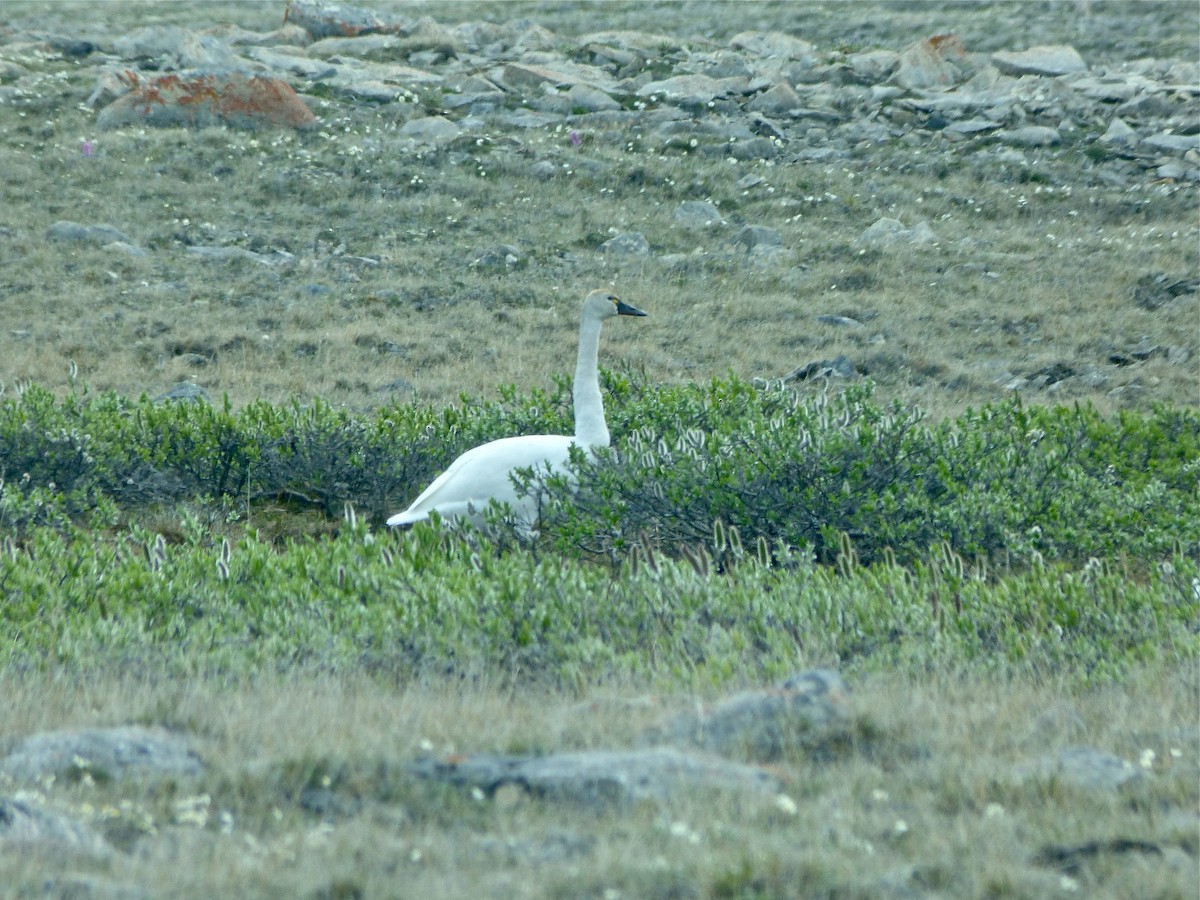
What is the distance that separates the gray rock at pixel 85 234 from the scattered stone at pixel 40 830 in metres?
15.4

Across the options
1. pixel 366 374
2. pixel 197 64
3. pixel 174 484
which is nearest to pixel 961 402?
pixel 366 374

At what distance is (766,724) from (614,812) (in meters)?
0.67

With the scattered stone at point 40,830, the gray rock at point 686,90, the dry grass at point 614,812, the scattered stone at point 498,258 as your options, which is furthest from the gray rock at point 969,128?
the scattered stone at point 40,830

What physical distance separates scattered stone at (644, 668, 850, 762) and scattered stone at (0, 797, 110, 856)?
137cm

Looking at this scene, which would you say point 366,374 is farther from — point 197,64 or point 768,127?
point 197,64

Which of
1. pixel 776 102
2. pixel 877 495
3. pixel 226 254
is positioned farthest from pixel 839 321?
pixel 776 102

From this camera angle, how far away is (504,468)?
7047 mm

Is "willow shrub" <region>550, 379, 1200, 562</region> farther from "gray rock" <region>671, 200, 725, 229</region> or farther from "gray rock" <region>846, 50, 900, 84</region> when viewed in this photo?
"gray rock" <region>846, 50, 900, 84</region>

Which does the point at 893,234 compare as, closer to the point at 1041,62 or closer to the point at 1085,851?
the point at 1041,62

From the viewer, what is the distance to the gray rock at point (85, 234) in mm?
17344

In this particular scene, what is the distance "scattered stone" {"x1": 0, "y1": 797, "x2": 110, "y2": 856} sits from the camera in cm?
290

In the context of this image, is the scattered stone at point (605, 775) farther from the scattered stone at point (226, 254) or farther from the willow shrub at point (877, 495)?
the scattered stone at point (226, 254)

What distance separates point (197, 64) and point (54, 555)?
2096 centimetres

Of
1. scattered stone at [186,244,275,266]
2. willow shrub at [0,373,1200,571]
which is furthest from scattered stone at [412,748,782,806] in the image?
scattered stone at [186,244,275,266]
